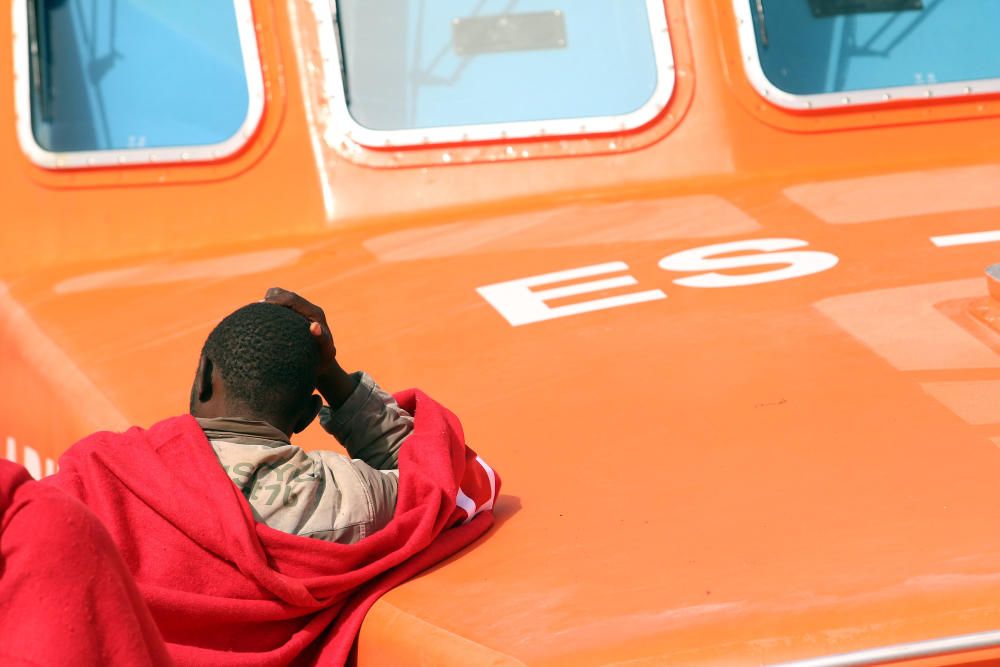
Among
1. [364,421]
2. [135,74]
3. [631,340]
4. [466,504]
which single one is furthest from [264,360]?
[135,74]

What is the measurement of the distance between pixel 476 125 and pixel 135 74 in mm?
963

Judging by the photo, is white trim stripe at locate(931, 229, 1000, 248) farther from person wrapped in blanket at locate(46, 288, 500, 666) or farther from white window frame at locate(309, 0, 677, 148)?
person wrapped in blanket at locate(46, 288, 500, 666)

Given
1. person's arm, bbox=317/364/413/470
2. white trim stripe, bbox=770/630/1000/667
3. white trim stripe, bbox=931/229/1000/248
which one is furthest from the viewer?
white trim stripe, bbox=931/229/1000/248

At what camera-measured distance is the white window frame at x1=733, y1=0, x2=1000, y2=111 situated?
4.09 metres

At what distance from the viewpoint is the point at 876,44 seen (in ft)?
13.8

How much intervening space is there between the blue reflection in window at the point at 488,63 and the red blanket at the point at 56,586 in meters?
2.55

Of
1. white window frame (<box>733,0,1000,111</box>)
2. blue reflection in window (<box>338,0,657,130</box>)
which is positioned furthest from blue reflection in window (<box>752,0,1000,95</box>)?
blue reflection in window (<box>338,0,657,130</box>)

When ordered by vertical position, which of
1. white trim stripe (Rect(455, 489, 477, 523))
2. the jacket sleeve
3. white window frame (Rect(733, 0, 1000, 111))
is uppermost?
white window frame (Rect(733, 0, 1000, 111))

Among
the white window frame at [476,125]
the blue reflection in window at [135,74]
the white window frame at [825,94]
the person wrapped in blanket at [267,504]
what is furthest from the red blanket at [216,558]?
the white window frame at [825,94]

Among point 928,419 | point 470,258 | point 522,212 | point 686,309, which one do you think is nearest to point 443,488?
point 928,419

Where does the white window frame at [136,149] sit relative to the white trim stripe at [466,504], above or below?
above

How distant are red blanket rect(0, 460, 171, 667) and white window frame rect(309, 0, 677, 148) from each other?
251 centimetres

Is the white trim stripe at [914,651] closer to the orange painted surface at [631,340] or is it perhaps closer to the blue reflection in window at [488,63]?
the orange painted surface at [631,340]

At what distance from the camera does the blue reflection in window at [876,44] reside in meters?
4.15
